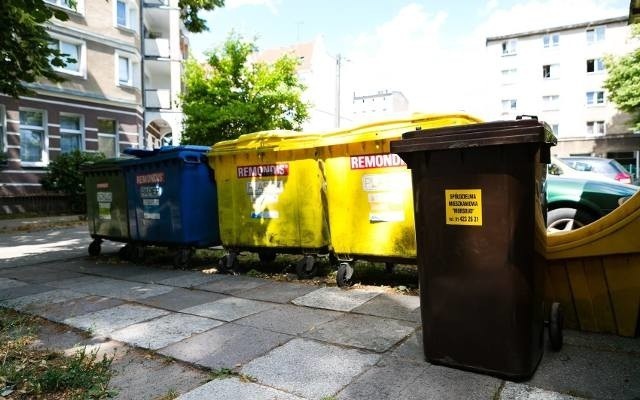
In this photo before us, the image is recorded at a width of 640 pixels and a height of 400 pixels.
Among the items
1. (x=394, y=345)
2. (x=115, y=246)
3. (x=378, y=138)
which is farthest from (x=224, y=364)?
(x=115, y=246)

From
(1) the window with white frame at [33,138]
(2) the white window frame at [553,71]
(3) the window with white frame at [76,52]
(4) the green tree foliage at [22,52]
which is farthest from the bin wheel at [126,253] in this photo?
(2) the white window frame at [553,71]

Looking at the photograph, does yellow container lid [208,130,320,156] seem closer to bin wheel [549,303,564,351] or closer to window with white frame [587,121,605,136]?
bin wheel [549,303,564,351]

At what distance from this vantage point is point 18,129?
17312 millimetres

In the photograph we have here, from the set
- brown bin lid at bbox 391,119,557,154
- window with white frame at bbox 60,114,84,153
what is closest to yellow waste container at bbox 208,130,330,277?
brown bin lid at bbox 391,119,557,154

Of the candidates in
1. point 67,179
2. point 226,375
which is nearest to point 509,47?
point 67,179

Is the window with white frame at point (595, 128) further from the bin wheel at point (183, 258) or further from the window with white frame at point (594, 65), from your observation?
the bin wheel at point (183, 258)

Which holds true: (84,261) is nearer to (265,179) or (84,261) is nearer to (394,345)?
(265,179)

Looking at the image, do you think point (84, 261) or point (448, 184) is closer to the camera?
point (448, 184)

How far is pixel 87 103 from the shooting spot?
19.9 meters

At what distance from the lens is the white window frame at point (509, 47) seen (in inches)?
1618

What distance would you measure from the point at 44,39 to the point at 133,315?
4920mm

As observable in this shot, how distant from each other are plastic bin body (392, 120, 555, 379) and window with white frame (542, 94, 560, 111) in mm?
41813

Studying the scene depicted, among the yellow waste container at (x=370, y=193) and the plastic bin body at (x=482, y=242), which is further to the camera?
the yellow waste container at (x=370, y=193)

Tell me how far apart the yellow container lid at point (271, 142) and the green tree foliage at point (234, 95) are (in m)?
15.0
